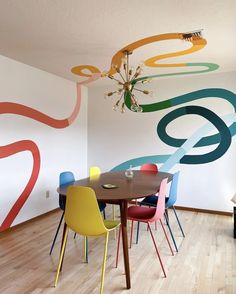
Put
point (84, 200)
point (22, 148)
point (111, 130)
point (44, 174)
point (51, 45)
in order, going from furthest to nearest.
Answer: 1. point (111, 130)
2. point (44, 174)
3. point (22, 148)
4. point (51, 45)
5. point (84, 200)

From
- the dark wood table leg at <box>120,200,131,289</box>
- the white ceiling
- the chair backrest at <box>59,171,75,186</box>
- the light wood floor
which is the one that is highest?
the white ceiling

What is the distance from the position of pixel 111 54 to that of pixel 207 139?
2.19 m

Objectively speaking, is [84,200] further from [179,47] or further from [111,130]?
[111,130]

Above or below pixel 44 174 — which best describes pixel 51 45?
above

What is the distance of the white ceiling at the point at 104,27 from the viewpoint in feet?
6.83

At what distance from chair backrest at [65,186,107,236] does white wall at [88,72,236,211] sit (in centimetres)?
274

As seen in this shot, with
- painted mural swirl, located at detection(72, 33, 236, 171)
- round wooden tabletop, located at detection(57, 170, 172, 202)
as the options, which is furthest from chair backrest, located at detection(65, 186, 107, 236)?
painted mural swirl, located at detection(72, 33, 236, 171)

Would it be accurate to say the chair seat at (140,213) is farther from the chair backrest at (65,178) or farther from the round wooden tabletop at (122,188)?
the chair backrest at (65,178)

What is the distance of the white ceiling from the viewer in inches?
82.0

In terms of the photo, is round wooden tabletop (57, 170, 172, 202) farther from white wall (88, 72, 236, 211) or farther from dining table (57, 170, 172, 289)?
white wall (88, 72, 236, 211)

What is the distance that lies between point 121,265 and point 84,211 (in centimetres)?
89

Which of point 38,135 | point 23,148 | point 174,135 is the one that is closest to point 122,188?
point 23,148

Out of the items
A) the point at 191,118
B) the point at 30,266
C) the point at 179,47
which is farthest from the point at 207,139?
the point at 30,266

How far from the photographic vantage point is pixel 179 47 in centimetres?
300
